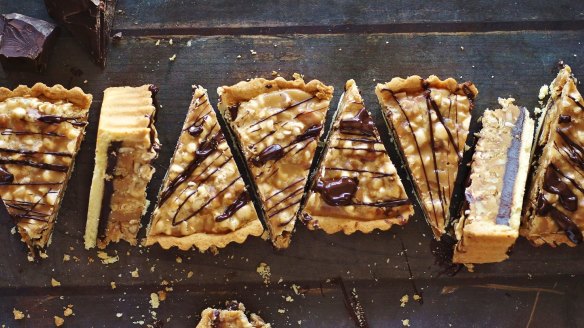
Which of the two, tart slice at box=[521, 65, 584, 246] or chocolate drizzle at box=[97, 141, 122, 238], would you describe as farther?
tart slice at box=[521, 65, 584, 246]

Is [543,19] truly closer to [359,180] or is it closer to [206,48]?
[359,180]

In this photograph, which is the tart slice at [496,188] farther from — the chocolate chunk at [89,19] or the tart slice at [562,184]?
the chocolate chunk at [89,19]

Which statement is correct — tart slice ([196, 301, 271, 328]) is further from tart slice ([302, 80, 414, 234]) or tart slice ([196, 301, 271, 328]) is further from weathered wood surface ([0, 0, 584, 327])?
tart slice ([302, 80, 414, 234])

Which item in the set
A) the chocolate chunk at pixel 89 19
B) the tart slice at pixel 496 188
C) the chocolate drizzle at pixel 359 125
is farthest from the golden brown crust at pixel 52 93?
the tart slice at pixel 496 188

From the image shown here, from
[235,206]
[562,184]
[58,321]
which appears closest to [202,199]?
[235,206]

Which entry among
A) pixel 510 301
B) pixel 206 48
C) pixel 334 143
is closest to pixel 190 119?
pixel 206 48

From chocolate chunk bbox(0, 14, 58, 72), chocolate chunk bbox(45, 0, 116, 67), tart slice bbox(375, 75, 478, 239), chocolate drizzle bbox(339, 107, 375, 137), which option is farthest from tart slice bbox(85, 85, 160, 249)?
tart slice bbox(375, 75, 478, 239)

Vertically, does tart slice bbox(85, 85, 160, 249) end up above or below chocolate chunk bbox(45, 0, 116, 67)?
below
